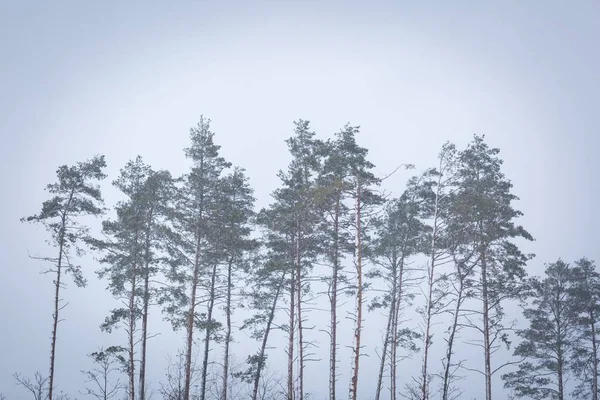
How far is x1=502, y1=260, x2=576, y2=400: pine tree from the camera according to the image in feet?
67.2

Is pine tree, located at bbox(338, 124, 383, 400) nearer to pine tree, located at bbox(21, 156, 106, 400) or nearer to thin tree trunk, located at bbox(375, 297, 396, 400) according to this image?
thin tree trunk, located at bbox(375, 297, 396, 400)

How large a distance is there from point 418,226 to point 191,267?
1156cm

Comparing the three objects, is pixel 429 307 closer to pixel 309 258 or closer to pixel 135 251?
pixel 309 258

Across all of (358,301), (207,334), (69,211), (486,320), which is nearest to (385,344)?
(486,320)

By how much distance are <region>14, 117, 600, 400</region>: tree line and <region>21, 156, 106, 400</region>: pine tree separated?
0.06 m

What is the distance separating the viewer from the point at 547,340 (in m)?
20.4

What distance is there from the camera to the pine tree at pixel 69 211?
1722 cm

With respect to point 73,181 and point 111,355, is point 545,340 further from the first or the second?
point 73,181

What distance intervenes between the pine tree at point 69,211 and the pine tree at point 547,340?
22.5m

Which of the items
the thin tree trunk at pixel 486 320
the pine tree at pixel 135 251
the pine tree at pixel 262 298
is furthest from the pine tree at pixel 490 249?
the pine tree at pixel 135 251

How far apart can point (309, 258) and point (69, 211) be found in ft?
37.5

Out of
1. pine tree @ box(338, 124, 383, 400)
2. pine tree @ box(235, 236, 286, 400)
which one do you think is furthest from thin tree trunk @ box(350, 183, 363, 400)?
pine tree @ box(235, 236, 286, 400)

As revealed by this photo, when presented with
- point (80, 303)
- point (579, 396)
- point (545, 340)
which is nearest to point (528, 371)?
point (545, 340)

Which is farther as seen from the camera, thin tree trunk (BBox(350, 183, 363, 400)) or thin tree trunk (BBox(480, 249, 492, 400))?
thin tree trunk (BBox(480, 249, 492, 400))
